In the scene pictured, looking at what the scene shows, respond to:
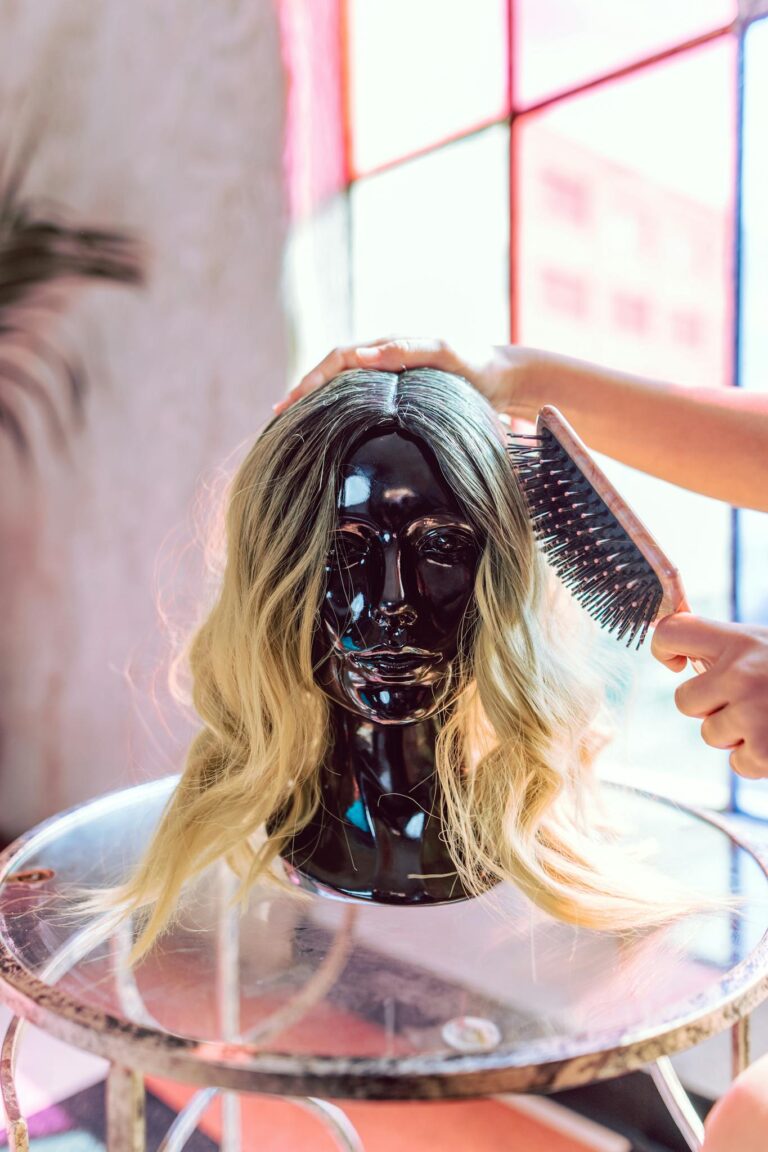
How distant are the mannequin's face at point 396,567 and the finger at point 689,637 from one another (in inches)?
5.8

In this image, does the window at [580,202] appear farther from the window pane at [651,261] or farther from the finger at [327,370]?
the finger at [327,370]

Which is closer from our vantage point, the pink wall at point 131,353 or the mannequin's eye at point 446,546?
the mannequin's eye at point 446,546

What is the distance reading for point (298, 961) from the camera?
57 centimetres

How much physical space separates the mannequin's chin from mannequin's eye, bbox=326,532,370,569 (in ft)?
Result: 0.31

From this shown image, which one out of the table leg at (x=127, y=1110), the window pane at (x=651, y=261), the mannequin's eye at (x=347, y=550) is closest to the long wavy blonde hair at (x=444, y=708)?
the mannequin's eye at (x=347, y=550)

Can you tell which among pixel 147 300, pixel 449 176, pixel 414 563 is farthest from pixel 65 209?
pixel 414 563

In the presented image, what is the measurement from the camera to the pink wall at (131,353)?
163 cm

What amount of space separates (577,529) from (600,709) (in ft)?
0.67

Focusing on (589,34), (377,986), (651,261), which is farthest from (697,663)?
(589,34)

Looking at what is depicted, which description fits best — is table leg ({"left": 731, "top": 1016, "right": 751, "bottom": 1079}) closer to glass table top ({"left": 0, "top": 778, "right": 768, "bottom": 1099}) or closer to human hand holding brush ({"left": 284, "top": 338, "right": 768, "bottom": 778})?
glass table top ({"left": 0, "top": 778, "right": 768, "bottom": 1099})

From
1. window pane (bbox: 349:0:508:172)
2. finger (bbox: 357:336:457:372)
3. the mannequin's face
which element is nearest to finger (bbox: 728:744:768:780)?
the mannequin's face

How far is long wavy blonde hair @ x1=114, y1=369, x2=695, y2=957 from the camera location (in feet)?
2.06

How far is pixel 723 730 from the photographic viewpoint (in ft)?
1.66

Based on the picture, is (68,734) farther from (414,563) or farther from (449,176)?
(414,563)
